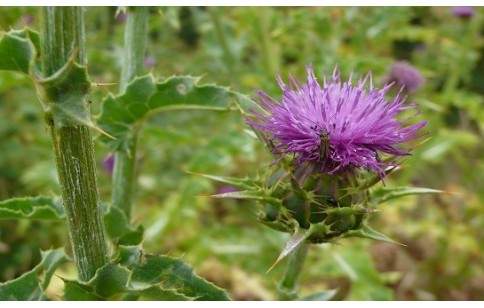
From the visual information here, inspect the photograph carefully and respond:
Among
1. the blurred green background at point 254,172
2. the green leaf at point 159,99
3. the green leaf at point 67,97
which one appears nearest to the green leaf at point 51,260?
the green leaf at point 159,99

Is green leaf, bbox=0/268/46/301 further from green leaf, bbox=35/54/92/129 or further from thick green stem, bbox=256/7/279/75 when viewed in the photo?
thick green stem, bbox=256/7/279/75

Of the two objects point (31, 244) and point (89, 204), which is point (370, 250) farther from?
point (89, 204)

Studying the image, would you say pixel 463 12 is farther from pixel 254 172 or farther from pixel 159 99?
pixel 159 99

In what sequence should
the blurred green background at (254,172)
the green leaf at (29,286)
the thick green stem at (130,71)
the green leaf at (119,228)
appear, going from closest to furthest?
1. the green leaf at (29,286)
2. the green leaf at (119,228)
3. the thick green stem at (130,71)
4. the blurred green background at (254,172)

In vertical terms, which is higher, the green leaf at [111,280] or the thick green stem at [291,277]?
the green leaf at [111,280]

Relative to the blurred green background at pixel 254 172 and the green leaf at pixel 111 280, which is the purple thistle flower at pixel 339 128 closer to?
the green leaf at pixel 111 280

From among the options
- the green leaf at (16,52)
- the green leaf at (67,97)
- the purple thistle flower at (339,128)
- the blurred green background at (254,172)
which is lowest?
the blurred green background at (254,172)

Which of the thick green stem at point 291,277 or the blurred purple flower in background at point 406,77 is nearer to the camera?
the thick green stem at point 291,277
